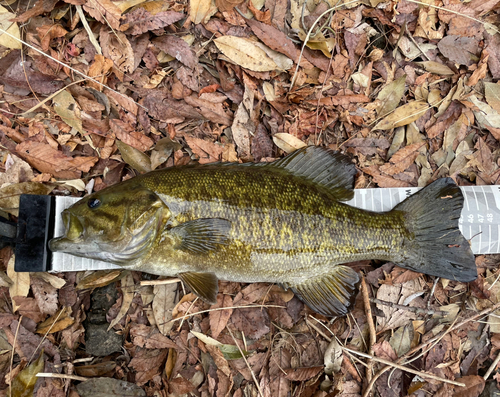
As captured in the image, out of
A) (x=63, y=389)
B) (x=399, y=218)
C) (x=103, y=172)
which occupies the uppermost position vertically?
(x=103, y=172)

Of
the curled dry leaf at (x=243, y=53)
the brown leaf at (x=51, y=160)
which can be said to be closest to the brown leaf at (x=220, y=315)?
the brown leaf at (x=51, y=160)

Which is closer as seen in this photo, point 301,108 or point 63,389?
point 63,389

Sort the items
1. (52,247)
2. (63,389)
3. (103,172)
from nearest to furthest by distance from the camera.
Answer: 1. (52,247)
2. (63,389)
3. (103,172)

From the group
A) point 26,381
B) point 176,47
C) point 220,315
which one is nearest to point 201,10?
point 176,47

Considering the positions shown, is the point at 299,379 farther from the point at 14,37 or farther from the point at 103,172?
the point at 14,37

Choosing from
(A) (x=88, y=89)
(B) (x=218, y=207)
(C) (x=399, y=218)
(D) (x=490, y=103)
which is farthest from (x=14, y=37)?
(D) (x=490, y=103)
